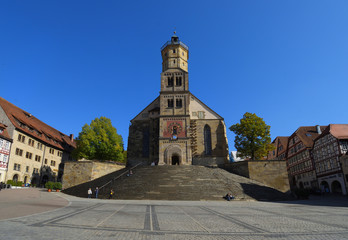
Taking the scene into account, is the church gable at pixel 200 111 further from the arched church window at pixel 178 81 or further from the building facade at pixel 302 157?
the building facade at pixel 302 157

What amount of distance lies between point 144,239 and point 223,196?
722 inches

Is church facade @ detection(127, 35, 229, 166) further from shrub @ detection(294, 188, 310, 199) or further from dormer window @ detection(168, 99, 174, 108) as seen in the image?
shrub @ detection(294, 188, 310, 199)

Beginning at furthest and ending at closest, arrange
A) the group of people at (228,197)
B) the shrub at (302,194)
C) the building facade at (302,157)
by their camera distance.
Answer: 1. the building facade at (302,157)
2. the shrub at (302,194)
3. the group of people at (228,197)

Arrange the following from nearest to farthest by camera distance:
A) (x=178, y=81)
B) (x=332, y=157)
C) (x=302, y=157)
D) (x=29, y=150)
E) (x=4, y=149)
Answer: (x=4, y=149), (x=332, y=157), (x=29, y=150), (x=178, y=81), (x=302, y=157)

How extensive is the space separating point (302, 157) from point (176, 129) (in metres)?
28.9

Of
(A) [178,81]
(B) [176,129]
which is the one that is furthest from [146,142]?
(A) [178,81]

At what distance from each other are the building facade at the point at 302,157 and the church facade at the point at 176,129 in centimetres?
1800

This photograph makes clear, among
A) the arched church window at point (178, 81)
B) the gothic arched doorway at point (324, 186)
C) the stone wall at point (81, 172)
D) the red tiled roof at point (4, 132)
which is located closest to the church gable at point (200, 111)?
the arched church window at point (178, 81)

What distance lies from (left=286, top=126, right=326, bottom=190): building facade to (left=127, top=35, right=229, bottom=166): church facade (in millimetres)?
18004

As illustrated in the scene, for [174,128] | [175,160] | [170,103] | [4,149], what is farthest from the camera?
[170,103]

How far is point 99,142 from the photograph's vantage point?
4234 centimetres

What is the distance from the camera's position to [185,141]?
4125cm

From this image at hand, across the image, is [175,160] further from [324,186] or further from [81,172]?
[324,186]

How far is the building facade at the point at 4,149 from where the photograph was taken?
3369 cm
